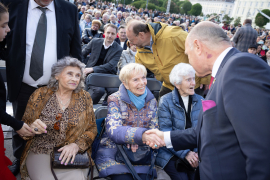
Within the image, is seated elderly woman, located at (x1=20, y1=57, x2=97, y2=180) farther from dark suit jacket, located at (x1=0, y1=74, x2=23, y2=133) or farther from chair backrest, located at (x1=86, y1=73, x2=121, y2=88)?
chair backrest, located at (x1=86, y1=73, x2=121, y2=88)

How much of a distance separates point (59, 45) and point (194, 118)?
1.95 meters

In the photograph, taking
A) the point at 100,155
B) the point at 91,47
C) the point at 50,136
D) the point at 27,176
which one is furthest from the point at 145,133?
the point at 91,47

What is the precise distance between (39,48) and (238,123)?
2.13 meters

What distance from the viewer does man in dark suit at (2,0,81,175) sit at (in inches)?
81.3

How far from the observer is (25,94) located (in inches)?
91.9

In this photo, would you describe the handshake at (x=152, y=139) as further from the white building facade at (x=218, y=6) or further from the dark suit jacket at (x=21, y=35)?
the white building facade at (x=218, y=6)

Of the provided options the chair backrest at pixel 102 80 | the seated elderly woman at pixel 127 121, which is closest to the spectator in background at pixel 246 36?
the chair backrest at pixel 102 80

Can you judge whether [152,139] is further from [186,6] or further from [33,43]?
[186,6]

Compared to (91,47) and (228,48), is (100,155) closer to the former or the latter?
(228,48)

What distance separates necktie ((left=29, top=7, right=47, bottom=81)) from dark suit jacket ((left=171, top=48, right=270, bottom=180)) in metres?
1.92

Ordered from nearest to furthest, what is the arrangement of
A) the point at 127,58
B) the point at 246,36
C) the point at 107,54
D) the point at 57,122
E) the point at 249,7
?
the point at 57,122
the point at 107,54
the point at 127,58
the point at 246,36
the point at 249,7

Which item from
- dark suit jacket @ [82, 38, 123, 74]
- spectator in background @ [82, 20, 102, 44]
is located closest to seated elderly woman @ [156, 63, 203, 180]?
dark suit jacket @ [82, 38, 123, 74]

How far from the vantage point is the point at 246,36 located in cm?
735

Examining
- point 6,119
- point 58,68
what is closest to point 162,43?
point 58,68
